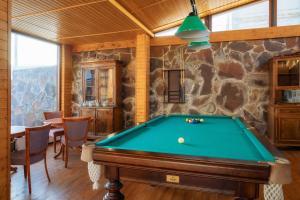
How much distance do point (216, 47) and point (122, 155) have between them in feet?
14.6

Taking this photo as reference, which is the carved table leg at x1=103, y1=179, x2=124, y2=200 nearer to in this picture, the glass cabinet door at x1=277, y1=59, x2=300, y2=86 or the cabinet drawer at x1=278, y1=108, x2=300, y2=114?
the cabinet drawer at x1=278, y1=108, x2=300, y2=114

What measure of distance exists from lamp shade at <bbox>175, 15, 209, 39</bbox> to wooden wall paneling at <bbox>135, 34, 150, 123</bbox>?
2.82 m

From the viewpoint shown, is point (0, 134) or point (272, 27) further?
point (272, 27)

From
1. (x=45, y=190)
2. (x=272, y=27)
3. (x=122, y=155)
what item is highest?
(x=272, y=27)

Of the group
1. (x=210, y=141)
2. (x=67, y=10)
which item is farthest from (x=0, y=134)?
(x=67, y=10)

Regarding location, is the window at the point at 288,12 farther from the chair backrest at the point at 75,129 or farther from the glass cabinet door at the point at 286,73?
the chair backrest at the point at 75,129

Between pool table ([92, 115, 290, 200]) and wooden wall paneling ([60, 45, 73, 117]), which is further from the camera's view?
wooden wall paneling ([60, 45, 73, 117])

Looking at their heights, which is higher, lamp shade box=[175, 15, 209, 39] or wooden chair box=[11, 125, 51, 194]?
lamp shade box=[175, 15, 209, 39]

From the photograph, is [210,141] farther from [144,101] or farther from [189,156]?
[144,101]

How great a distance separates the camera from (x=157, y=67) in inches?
222

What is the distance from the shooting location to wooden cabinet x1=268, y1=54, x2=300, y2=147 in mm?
4473

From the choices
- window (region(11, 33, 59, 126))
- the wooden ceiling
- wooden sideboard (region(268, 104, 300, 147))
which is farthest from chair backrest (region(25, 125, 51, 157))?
wooden sideboard (region(268, 104, 300, 147))

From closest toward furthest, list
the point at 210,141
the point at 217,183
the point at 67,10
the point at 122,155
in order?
the point at 217,183 < the point at 122,155 < the point at 210,141 < the point at 67,10

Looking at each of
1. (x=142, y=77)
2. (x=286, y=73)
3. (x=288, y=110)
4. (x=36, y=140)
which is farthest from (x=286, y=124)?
(x=36, y=140)
